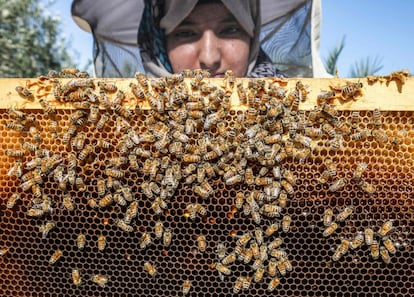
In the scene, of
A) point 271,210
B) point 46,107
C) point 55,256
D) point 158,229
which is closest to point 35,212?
point 55,256

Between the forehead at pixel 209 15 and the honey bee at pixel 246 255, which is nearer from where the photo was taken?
the honey bee at pixel 246 255

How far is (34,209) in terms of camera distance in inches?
112

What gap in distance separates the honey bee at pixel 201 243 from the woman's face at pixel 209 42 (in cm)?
346

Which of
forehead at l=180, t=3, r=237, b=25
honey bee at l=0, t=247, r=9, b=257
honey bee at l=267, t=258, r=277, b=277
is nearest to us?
honey bee at l=267, t=258, r=277, b=277

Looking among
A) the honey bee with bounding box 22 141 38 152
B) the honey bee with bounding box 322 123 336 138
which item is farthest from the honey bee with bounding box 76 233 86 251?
the honey bee with bounding box 322 123 336 138

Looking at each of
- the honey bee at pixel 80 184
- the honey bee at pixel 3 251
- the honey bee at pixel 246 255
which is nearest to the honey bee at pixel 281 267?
the honey bee at pixel 246 255

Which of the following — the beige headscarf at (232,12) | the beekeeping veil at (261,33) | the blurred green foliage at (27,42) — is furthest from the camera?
the blurred green foliage at (27,42)

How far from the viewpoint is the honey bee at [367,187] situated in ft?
8.67

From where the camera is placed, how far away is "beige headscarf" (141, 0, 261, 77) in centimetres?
580

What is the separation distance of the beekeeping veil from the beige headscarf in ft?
0.75

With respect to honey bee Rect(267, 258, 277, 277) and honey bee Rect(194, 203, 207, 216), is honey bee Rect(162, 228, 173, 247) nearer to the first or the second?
honey bee Rect(194, 203, 207, 216)

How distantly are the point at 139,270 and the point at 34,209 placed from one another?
32.0 inches

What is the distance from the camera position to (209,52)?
5855mm

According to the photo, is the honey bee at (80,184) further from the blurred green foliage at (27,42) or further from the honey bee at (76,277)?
the blurred green foliage at (27,42)
